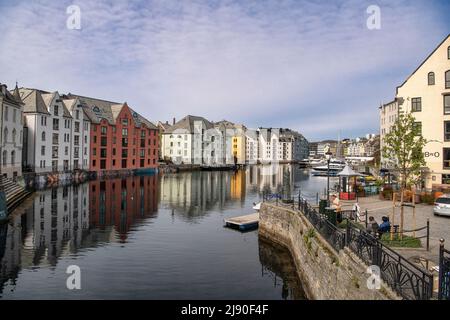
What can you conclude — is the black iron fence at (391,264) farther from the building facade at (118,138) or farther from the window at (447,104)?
the building facade at (118,138)

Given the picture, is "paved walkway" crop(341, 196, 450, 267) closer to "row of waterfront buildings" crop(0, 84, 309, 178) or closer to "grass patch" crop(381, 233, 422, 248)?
"grass patch" crop(381, 233, 422, 248)

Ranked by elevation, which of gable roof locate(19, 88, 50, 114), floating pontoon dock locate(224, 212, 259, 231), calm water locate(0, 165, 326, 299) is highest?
gable roof locate(19, 88, 50, 114)

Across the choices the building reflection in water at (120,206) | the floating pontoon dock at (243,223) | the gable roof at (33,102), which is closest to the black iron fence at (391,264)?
the floating pontoon dock at (243,223)

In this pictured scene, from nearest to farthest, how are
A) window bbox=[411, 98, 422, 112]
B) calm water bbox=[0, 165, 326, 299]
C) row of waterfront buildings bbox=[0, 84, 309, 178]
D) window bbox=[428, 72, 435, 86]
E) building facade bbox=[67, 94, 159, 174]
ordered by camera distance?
calm water bbox=[0, 165, 326, 299]
window bbox=[428, 72, 435, 86]
window bbox=[411, 98, 422, 112]
row of waterfront buildings bbox=[0, 84, 309, 178]
building facade bbox=[67, 94, 159, 174]

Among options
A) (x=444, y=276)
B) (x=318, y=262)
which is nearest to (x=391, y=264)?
(x=444, y=276)

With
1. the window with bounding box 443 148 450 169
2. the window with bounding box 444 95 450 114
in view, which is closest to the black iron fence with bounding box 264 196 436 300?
the window with bounding box 443 148 450 169

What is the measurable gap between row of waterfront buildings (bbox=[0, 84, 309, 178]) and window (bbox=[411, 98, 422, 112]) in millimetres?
51509

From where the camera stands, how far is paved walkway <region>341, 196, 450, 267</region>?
1608cm

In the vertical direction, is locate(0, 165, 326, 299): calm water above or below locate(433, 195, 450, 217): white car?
below

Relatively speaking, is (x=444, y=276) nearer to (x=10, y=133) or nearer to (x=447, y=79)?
(x=447, y=79)

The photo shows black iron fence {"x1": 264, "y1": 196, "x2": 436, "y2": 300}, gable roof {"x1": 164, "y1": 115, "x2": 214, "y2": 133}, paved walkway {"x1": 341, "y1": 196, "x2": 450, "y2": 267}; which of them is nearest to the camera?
black iron fence {"x1": 264, "y1": 196, "x2": 436, "y2": 300}

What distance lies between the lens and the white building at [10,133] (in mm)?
48781

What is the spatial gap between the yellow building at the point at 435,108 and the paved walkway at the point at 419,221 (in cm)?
677
